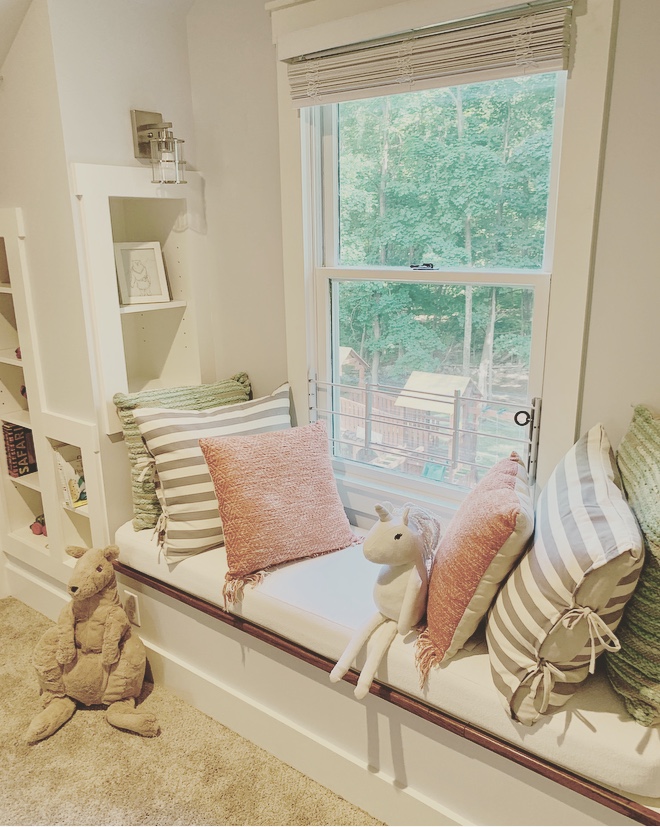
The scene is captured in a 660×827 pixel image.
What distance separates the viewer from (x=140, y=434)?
7.12ft

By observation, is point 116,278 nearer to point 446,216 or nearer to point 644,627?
point 446,216

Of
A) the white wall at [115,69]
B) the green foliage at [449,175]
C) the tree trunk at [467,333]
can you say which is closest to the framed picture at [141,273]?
the white wall at [115,69]

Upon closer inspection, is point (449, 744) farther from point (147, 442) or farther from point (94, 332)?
point (94, 332)

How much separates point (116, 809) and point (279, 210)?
6.12ft

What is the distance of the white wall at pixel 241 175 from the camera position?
7.12 ft

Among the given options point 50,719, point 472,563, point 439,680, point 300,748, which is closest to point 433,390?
point 472,563

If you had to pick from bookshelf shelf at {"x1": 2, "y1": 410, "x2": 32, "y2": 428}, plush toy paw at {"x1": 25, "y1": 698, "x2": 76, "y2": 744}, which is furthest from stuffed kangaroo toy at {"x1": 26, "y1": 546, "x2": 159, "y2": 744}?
bookshelf shelf at {"x1": 2, "y1": 410, "x2": 32, "y2": 428}

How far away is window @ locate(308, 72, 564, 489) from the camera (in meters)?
1.79

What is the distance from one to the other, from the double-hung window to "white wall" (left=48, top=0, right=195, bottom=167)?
20.8 inches

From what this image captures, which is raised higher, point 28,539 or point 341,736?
point 28,539

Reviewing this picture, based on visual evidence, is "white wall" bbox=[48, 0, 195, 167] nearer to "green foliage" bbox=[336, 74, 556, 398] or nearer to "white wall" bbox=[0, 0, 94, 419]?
"white wall" bbox=[0, 0, 94, 419]

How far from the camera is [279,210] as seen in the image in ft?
7.30

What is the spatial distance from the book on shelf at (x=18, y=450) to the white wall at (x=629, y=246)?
2182mm

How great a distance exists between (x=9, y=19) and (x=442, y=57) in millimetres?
1307
